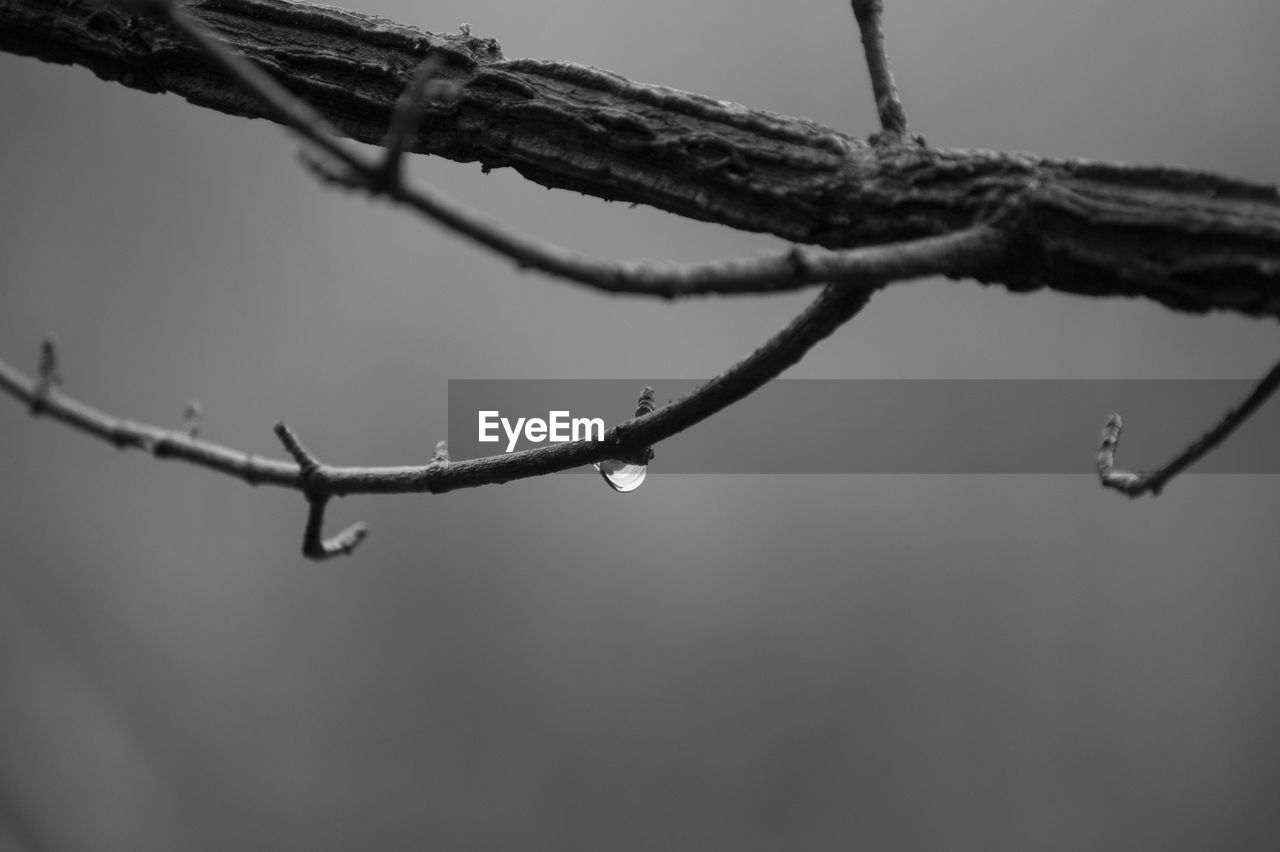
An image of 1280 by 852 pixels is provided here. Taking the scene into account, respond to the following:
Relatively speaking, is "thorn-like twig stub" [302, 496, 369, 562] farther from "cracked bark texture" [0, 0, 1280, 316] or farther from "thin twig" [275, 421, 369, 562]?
"cracked bark texture" [0, 0, 1280, 316]

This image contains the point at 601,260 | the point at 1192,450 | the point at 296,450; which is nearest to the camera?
the point at 601,260

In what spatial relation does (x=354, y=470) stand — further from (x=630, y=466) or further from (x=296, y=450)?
(x=630, y=466)

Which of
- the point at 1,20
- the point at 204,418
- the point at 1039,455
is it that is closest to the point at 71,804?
the point at 204,418


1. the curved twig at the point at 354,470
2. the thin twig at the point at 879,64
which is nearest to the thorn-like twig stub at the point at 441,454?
the curved twig at the point at 354,470

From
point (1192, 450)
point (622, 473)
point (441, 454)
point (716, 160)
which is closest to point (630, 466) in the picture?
point (622, 473)

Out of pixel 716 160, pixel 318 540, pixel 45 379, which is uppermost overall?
pixel 716 160
